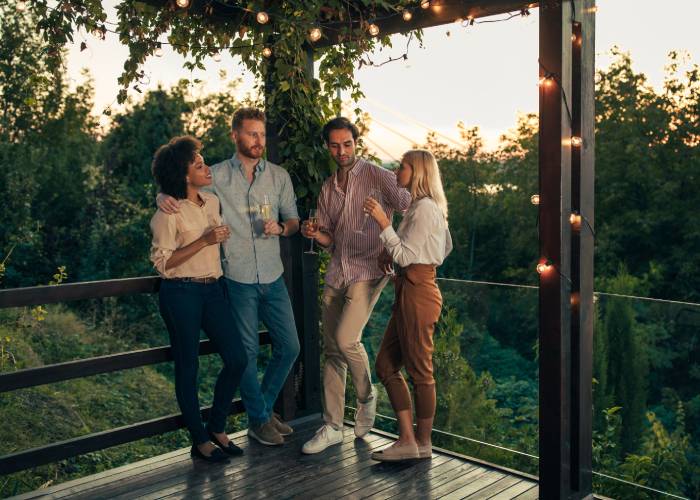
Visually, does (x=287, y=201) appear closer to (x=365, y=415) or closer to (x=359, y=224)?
(x=359, y=224)

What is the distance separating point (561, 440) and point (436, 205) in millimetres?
1208

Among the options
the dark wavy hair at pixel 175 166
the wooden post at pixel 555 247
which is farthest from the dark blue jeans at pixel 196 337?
the wooden post at pixel 555 247

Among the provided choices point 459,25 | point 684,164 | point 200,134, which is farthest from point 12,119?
point 459,25

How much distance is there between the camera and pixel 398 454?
3.79 m

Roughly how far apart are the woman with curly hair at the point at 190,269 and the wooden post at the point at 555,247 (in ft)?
4.89

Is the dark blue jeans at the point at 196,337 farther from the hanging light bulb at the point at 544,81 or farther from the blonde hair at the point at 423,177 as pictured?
the hanging light bulb at the point at 544,81

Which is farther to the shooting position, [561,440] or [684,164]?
[684,164]

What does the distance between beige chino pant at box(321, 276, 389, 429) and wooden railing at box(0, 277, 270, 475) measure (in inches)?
26.4

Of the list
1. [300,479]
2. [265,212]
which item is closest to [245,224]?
[265,212]

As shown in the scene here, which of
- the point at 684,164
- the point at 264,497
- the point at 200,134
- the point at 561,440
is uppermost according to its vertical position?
the point at 200,134

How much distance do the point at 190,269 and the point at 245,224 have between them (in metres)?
0.45

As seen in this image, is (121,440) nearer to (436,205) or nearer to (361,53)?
(436,205)

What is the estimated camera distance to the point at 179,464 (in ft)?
12.6

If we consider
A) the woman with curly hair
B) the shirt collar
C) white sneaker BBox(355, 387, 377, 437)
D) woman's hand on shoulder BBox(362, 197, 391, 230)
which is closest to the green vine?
the shirt collar
